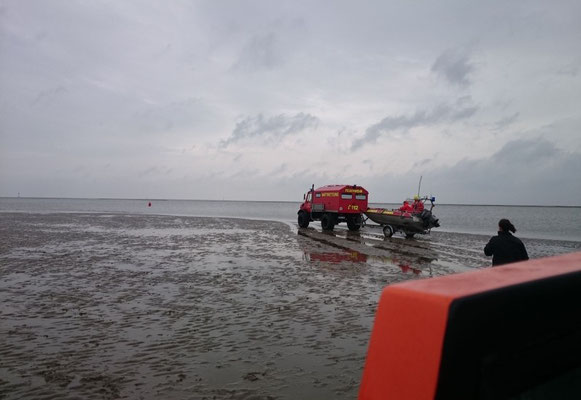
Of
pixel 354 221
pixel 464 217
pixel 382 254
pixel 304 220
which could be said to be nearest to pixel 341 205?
pixel 354 221

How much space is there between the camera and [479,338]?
150cm

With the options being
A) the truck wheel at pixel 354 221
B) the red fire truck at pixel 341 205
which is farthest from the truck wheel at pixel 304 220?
the truck wheel at pixel 354 221

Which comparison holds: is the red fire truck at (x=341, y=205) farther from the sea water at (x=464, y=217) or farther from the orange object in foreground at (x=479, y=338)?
the orange object in foreground at (x=479, y=338)

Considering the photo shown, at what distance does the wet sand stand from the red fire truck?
11.5m

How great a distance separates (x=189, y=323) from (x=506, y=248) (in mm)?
5271

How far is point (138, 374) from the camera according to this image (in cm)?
477

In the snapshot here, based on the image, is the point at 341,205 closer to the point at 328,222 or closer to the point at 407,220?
the point at 328,222

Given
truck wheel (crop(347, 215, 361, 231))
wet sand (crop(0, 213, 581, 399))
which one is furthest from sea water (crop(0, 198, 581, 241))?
wet sand (crop(0, 213, 581, 399))

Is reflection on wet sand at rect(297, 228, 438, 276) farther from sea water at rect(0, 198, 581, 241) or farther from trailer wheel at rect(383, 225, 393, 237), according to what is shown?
sea water at rect(0, 198, 581, 241)

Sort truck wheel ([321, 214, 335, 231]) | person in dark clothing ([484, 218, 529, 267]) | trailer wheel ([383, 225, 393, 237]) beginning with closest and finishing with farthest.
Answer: person in dark clothing ([484, 218, 529, 267]) < trailer wheel ([383, 225, 393, 237]) < truck wheel ([321, 214, 335, 231])

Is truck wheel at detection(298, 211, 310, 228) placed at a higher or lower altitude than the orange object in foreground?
lower

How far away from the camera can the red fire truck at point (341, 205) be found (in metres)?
25.5

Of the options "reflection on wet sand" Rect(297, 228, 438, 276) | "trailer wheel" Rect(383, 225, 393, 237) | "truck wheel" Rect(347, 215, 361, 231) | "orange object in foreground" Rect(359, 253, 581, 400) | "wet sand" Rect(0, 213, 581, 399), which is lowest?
"wet sand" Rect(0, 213, 581, 399)

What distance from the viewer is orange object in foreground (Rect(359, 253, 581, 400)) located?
4.73 feet
